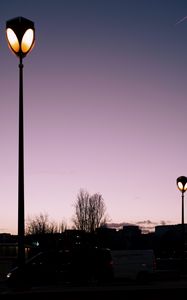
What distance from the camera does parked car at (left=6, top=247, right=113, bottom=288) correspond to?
2702 cm

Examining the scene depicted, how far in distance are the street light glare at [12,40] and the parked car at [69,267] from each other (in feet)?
51.9

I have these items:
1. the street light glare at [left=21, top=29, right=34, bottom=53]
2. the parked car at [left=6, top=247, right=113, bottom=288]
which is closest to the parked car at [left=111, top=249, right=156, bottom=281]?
the parked car at [left=6, top=247, right=113, bottom=288]

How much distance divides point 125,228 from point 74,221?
2200 inches

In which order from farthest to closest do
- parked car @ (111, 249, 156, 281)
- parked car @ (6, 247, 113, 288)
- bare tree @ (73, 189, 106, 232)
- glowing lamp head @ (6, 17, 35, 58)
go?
bare tree @ (73, 189, 106, 232), parked car @ (111, 249, 156, 281), parked car @ (6, 247, 113, 288), glowing lamp head @ (6, 17, 35, 58)

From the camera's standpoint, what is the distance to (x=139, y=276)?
1180 inches

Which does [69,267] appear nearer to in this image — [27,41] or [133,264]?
[133,264]

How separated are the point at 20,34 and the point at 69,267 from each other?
16.8 meters

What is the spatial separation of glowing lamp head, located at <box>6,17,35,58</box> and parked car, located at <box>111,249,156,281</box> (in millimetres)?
18867

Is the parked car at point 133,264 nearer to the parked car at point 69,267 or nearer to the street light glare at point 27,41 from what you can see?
the parked car at point 69,267

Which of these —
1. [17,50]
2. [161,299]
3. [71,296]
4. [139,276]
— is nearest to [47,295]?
[71,296]

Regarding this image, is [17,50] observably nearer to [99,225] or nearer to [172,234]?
[99,225]

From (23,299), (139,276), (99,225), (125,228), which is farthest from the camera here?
(125,228)

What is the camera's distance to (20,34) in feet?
41.0

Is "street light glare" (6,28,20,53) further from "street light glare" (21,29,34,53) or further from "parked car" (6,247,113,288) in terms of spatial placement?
"parked car" (6,247,113,288)
